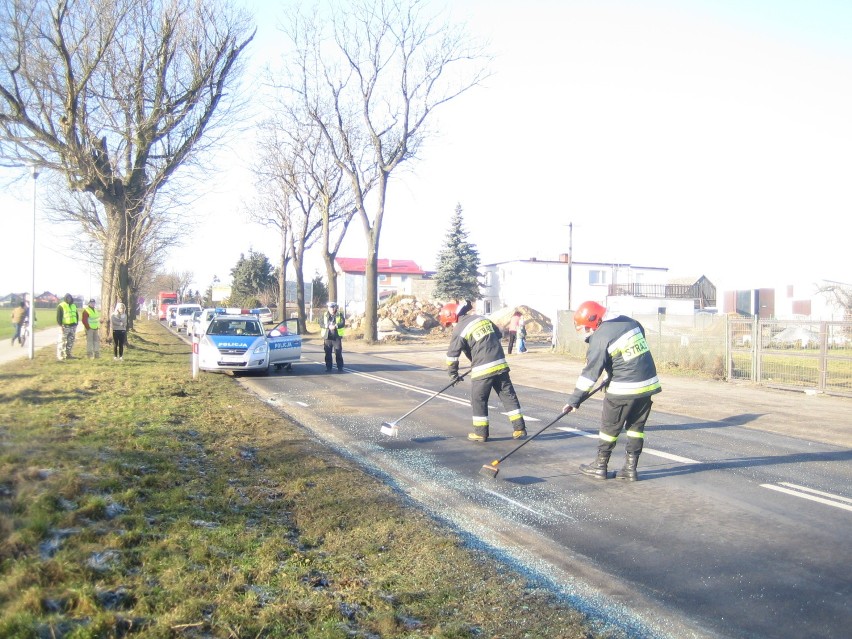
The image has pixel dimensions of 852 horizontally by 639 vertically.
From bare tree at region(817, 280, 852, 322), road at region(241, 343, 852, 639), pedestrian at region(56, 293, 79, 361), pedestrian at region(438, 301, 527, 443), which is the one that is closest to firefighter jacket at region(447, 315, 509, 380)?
pedestrian at region(438, 301, 527, 443)

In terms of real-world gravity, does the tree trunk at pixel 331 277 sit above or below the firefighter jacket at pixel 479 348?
above

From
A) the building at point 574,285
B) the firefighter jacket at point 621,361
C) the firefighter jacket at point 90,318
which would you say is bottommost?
the firefighter jacket at point 621,361

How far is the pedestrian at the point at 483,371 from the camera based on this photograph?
9.54m

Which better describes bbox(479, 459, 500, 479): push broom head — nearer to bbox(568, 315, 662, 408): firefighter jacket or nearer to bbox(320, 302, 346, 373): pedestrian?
bbox(568, 315, 662, 408): firefighter jacket

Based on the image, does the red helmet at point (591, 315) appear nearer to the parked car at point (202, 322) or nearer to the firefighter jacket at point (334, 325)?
the firefighter jacket at point (334, 325)

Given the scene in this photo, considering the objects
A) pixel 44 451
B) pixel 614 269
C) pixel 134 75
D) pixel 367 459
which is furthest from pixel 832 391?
pixel 614 269

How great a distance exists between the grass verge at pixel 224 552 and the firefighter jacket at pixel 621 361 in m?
2.35

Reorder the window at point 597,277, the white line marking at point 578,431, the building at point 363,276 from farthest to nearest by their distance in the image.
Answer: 1. the building at point 363,276
2. the window at point 597,277
3. the white line marking at point 578,431

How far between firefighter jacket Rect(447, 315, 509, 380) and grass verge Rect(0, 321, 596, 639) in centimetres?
230

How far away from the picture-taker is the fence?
51.2 ft

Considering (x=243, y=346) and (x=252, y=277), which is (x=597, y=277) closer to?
(x=252, y=277)

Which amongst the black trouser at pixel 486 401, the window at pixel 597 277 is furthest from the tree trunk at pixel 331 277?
the black trouser at pixel 486 401

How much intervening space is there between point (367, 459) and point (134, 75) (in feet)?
57.0

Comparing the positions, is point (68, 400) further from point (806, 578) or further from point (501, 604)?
point (806, 578)
